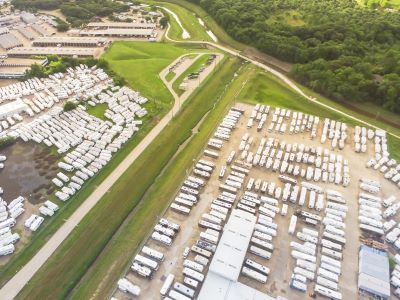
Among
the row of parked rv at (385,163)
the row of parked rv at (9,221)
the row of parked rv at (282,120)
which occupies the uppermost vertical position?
the row of parked rv at (282,120)

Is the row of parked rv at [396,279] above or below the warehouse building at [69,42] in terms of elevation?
below

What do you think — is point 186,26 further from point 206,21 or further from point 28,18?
point 28,18

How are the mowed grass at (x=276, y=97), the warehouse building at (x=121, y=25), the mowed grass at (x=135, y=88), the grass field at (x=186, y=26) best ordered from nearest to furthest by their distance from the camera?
the mowed grass at (x=135, y=88) < the mowed grass at (x=276, y=97) < the grass field at (x=186, y=26) < the warehouse building at (x=121, y=25)

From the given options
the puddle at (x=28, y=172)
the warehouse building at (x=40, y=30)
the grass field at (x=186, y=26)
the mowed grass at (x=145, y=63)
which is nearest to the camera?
the puddle at (x=28, y=172)

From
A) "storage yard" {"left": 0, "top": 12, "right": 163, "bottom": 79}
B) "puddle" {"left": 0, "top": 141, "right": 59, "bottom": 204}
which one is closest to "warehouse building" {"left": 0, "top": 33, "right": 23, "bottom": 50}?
"storage yard" {"left": 0, "top": 12, "right": 163, "bottom": 79}

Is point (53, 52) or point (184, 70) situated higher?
point (184, 70)

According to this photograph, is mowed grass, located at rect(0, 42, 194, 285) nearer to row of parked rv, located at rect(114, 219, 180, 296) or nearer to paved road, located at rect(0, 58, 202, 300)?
paved road, located at rect(0, 58, 202, 300)

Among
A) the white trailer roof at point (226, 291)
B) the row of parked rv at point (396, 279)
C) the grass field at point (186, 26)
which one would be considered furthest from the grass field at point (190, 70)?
the row of parked rv at point (396, 279)

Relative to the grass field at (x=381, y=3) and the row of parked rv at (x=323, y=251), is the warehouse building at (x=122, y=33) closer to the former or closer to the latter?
the row of parked rv at (x=323, y=251)

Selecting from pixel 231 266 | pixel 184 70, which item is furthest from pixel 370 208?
pixel 184 70
